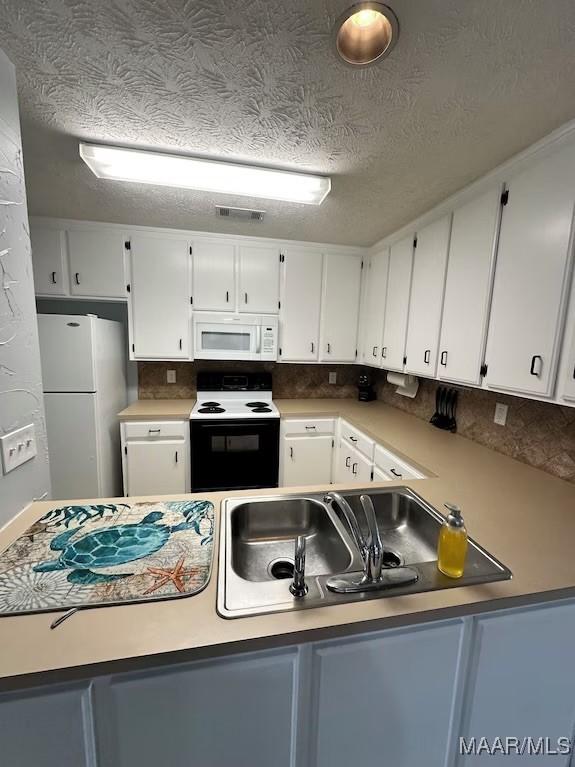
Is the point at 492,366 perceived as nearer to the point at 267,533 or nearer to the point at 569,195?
the point at 569,195

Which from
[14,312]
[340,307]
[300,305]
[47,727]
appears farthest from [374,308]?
[47,727]

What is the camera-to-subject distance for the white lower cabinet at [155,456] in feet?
7.68

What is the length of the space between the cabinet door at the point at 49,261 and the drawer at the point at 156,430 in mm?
1160

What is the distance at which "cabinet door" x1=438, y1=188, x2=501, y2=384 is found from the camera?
4.89 ft

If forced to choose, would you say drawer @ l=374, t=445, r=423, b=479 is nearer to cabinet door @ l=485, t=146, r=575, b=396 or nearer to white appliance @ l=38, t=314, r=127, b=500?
cabinet door @ l=485, t=146, r=575, b=396

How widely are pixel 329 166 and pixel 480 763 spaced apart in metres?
2.24

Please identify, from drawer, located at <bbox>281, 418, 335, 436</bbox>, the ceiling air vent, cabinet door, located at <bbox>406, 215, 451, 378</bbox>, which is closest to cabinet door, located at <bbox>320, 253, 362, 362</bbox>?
drawer, located at <bbox>281, 418, 335, 436</bbox>

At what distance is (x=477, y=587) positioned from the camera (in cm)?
78

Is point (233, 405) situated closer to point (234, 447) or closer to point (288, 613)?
point (234, 447)

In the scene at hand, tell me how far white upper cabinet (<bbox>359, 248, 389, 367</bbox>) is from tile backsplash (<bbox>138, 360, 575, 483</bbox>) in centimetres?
43

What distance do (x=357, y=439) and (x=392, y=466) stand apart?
468 millimetres

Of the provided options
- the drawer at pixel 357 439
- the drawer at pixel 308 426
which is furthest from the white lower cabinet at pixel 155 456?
the drawer at pixel 357 439

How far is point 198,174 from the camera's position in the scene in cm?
150

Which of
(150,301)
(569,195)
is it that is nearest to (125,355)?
(150,301)
